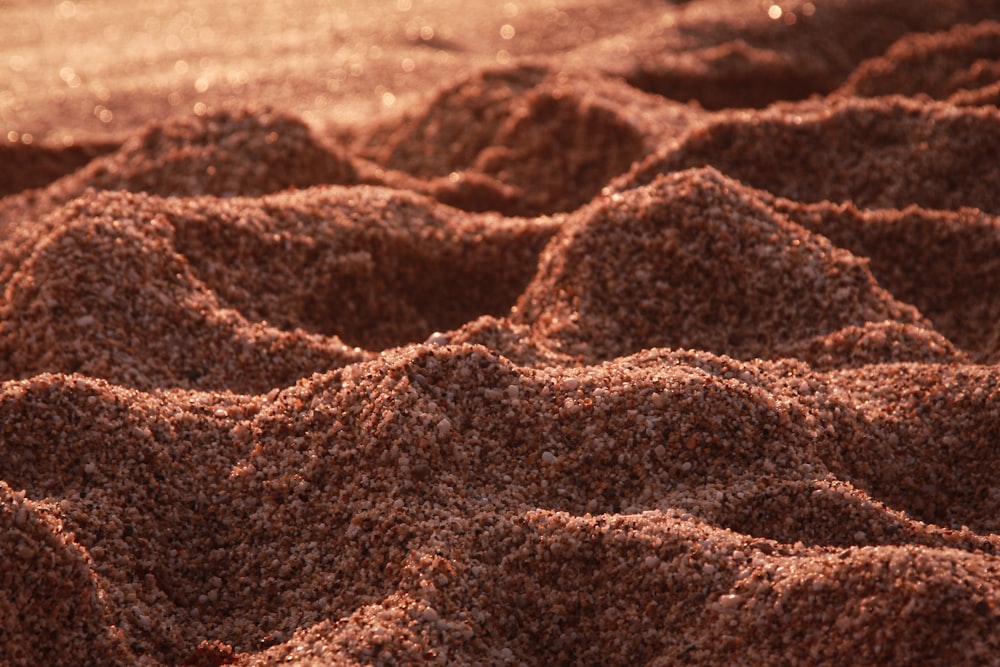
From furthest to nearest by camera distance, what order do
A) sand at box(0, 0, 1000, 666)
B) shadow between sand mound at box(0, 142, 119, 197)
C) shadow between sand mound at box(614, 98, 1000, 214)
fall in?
shadow between sand mound at box(0, 142, 119, 197)
shadow between sand mound at box(614, 98, 1000, 214)
sand at box(0, 0, 1000, 666)

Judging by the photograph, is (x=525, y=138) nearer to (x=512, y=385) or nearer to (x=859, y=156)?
(x=859, y=156)

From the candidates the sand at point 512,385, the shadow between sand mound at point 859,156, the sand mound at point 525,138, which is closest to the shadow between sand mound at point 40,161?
the sand at point 512,385

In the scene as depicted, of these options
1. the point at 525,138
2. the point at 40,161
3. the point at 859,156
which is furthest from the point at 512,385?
the point at 40,161

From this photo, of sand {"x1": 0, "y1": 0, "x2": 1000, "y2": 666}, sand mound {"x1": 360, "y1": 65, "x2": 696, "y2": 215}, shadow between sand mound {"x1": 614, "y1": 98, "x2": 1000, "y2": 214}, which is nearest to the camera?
sand {"x1": 0, "y1": 0, "x2": 1000, "y2": 666}

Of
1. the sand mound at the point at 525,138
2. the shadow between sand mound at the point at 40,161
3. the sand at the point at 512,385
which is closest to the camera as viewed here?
the sand at the point at 512,385

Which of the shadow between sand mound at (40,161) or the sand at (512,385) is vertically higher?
the shadow between sand mound at (40,161)

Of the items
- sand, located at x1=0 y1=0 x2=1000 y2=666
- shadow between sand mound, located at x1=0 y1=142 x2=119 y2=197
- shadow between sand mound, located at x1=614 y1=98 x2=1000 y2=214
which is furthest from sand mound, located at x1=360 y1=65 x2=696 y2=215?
shadow between sand mound, located at x1=0 y1=142 x2=119 y2=197

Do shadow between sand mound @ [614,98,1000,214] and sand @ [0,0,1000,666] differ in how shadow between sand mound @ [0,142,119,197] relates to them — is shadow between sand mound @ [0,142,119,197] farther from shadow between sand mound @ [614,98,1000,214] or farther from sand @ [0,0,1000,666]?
shadow between sand mound @ [614,98,1000,214]

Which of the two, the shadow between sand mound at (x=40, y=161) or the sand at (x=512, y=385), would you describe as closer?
the sand at (x=512, y=385)

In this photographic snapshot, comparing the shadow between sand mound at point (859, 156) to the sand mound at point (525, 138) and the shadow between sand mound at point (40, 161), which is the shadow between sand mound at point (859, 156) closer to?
the sand mound at point (525, 138)
